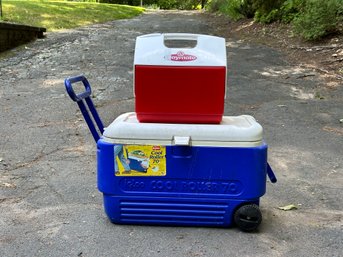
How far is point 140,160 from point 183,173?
253 mm

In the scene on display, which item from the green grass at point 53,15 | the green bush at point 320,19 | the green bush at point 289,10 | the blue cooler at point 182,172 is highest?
the blue cooler at point 182,172

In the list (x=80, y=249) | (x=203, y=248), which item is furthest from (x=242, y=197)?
(x=80, y=249)

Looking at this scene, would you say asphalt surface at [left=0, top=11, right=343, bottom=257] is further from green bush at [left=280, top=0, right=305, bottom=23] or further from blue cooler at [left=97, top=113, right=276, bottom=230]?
green bush at [left=280, top=0, right=305, bottom=23]

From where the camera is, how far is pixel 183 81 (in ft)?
8.95

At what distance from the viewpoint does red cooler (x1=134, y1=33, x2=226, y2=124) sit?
2.71 meters

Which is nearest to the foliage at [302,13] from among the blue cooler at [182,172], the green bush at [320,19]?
the green bush at [320,19]

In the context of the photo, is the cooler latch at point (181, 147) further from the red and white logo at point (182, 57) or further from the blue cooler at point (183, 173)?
the red and white logo at point (182, 57)

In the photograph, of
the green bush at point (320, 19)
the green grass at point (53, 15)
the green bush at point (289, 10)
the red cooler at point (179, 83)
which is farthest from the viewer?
the green grass at point (53, 15)

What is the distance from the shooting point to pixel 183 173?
267cm

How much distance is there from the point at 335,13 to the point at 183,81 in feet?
23.6

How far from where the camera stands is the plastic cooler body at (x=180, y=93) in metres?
2.71

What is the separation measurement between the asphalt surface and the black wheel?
1.9 inches

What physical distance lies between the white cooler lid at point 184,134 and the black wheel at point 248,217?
0.37 metres

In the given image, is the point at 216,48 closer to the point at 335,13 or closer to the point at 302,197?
the point at 302,197
